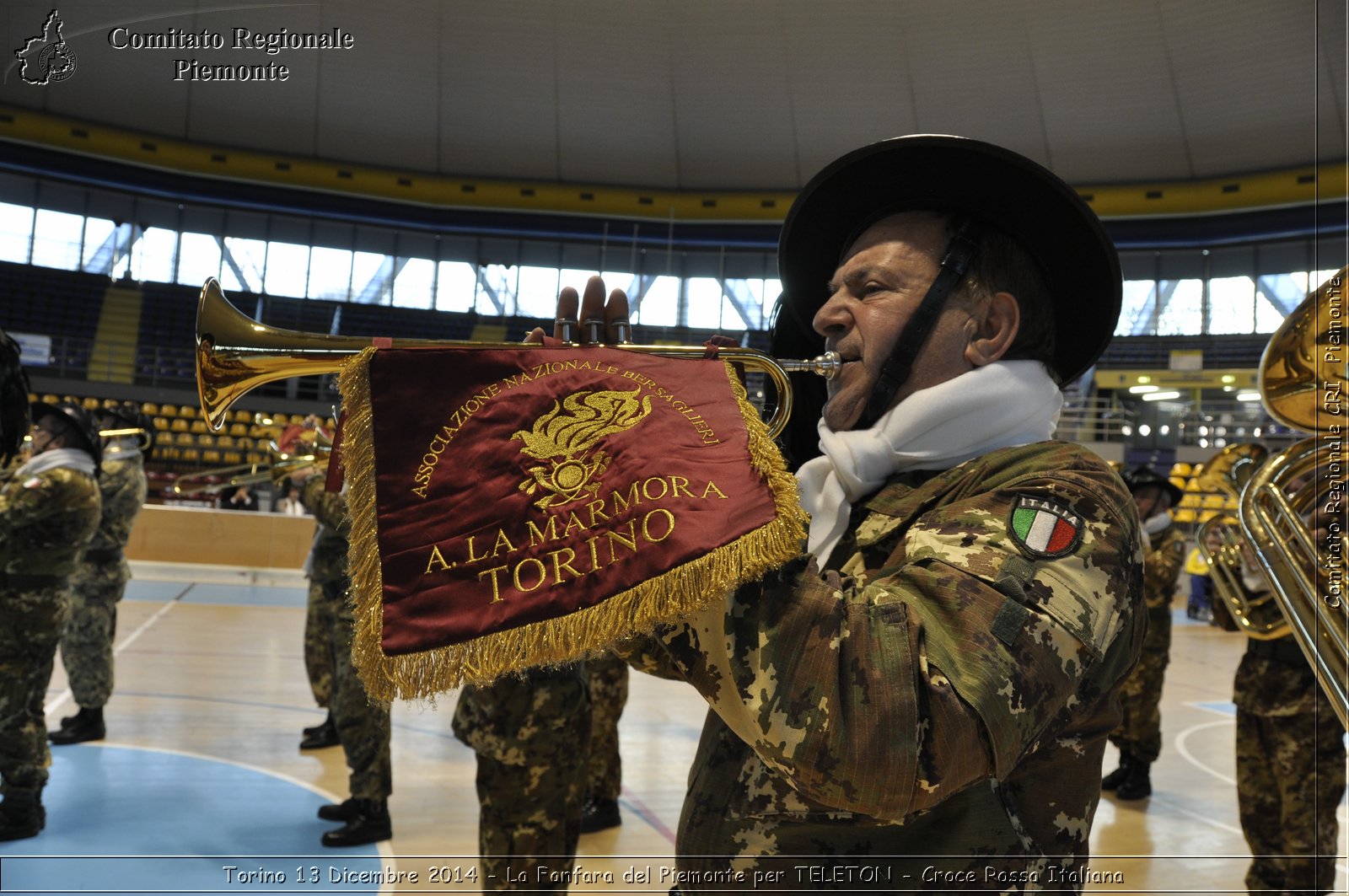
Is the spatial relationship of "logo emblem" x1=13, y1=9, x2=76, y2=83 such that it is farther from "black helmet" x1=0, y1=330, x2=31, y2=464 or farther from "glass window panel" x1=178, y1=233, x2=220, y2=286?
"black helmet" x1=0, y1=330, x2=31, y2=464

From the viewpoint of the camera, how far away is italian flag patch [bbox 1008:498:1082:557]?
0.97 m

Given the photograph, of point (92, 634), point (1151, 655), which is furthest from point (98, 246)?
point (1151, 655)

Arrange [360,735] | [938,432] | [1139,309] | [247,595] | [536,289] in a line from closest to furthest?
[938,432] < [360,735] < [247,595] < [1139,309] < [536,289]

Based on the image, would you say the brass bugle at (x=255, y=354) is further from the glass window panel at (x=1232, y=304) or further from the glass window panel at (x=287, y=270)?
the glass window panel at (x=1232, y=304)

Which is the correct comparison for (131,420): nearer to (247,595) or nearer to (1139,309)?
(247,595)

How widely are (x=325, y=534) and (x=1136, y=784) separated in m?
4.91

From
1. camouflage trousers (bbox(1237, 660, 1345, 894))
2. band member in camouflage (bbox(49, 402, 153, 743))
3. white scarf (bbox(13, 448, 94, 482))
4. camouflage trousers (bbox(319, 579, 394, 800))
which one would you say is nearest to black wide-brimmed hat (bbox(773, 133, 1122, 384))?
camouflage trousers (bbox(1237, 660, 1345, 894))

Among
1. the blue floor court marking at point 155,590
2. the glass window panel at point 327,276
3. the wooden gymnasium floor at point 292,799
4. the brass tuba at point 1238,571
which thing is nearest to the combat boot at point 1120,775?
the wooden gymnasium floor at point 292,799

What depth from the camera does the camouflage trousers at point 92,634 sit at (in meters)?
5.46

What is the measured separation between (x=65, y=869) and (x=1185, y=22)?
20303 millimetres

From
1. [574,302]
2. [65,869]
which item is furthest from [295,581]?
[574,302]

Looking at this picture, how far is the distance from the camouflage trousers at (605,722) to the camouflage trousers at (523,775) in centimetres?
151

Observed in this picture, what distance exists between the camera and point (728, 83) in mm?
19609

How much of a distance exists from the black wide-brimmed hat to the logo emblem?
39.1ft
